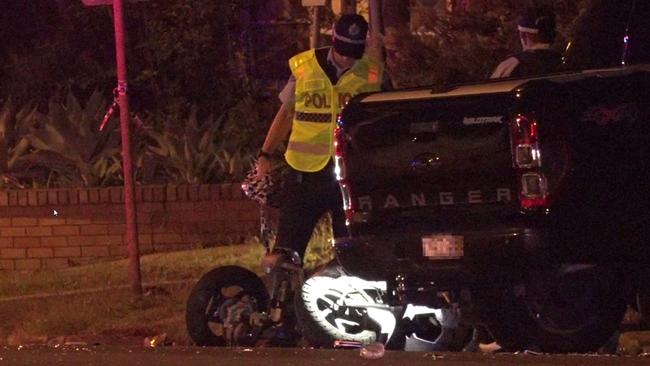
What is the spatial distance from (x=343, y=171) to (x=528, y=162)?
1035mm

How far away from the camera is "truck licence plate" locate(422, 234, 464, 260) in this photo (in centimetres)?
650

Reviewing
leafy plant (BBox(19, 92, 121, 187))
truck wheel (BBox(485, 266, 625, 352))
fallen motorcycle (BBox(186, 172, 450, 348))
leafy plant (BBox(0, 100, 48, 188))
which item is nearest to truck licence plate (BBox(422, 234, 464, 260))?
truck wheel (BBox(485, 266, 625, 352))

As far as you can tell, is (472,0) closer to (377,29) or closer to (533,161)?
(377,29)

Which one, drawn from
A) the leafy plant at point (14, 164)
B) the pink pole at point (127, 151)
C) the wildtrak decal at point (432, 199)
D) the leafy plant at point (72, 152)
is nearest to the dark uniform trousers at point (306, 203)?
the wildtrak decal at point (432, 199)

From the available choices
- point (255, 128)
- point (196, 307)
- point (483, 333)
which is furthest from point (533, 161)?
point (255, 128)

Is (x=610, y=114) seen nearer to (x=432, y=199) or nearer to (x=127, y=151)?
(x=432, y=199)

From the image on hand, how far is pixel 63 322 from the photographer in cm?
920

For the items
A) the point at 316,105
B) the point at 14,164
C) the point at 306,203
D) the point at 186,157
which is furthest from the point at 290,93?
the point at 14,164

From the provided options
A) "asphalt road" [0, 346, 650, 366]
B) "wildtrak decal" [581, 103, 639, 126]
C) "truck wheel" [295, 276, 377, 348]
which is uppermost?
"wildtrak decal" [581, 103, 639, 126]

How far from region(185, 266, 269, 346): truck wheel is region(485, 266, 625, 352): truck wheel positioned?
1501 millimetres

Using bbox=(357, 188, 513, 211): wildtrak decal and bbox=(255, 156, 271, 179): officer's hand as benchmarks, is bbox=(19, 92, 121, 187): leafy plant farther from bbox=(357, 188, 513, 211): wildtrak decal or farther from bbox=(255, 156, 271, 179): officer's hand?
bbox=(357, 188, 513, 211): wildtrak decal

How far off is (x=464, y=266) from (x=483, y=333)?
3.71 ft

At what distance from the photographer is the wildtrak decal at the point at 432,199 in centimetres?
641

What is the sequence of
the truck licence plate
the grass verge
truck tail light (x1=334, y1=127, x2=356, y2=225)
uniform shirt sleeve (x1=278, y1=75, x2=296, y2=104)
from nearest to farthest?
the truck licence plate
truck tail light (x1=334, y1=127, x2=356, y2=225)
uniform shirt sleeve (x1=278, y1=75, x2=296, y2=104)
the grass verge
